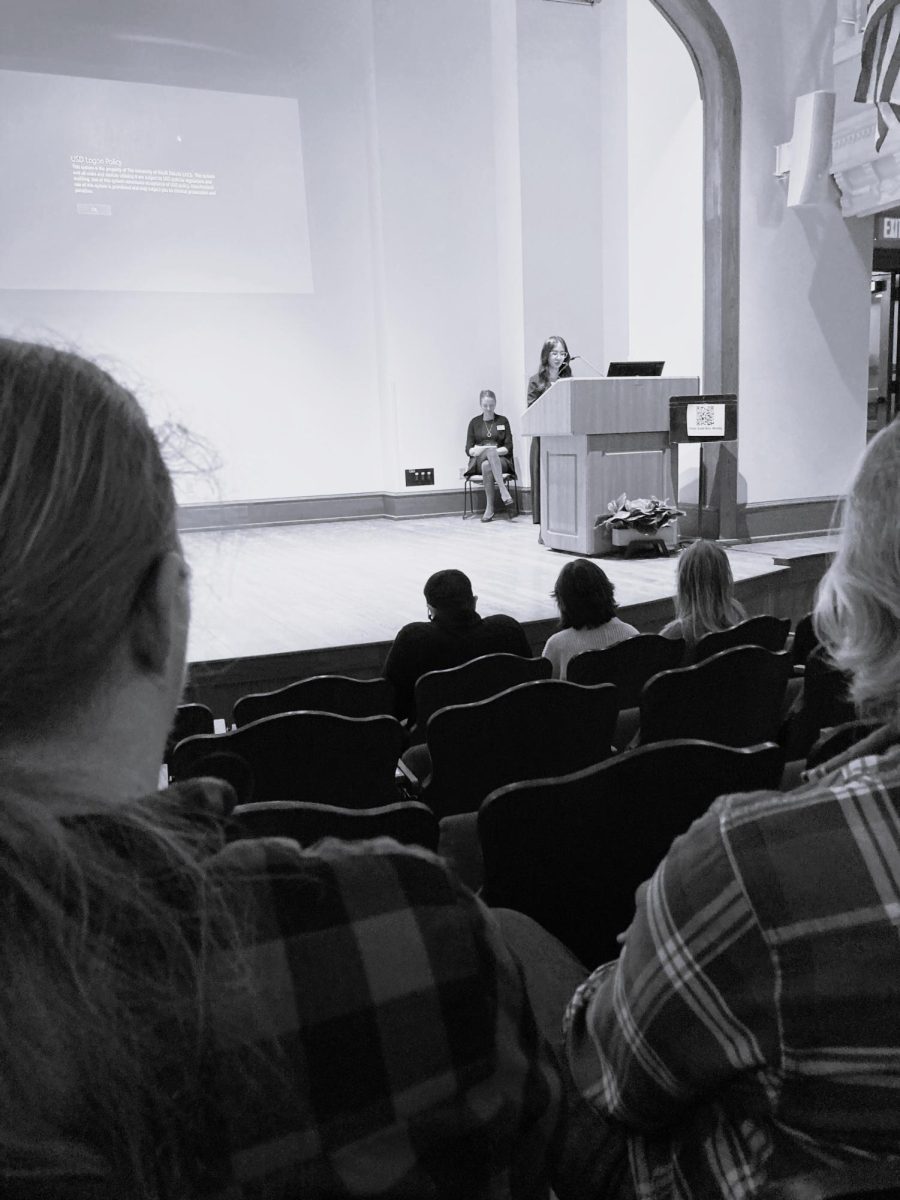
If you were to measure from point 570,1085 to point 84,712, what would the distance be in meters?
0.69

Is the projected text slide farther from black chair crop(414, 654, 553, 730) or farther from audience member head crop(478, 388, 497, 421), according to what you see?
black chair crop(414, 654, 553, 730)

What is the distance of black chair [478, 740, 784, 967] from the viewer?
1.45 meters

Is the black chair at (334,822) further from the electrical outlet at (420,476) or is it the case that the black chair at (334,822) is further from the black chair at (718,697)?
the electrical outlet at (420,476)

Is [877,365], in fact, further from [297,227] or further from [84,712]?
[84,712]

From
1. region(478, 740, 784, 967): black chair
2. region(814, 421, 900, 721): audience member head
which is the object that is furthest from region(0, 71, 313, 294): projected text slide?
region(814, 421, 900, 721): audience member head

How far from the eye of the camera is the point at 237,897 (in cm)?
57

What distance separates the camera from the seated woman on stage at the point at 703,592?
3189 mm

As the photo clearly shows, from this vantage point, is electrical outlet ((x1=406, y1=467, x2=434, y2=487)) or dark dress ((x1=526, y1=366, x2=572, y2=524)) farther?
electrical outlet ((x1=406, y1=467, x2=434, y2=487))

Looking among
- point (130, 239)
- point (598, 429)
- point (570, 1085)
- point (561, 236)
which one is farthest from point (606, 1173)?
point (561, 236)

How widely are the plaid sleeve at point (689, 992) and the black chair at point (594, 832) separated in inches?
23.2

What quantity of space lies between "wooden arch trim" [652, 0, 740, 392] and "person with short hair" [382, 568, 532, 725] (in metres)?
4.75

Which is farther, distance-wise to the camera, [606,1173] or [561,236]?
[561,236]

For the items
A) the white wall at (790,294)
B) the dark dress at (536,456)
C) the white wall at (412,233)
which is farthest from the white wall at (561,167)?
the white wall at (790,294)

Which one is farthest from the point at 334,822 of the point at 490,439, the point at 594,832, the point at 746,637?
the point at 490,439
